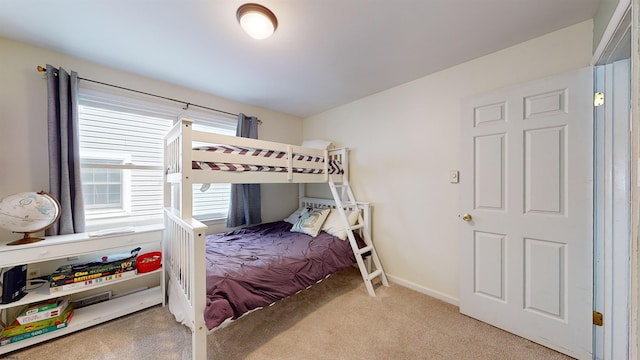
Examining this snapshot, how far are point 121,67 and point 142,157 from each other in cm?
87

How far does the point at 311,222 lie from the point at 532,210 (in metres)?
2.03

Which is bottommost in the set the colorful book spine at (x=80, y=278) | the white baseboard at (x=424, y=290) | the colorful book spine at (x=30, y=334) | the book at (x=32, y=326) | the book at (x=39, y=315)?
the white baseboard at (x=424, y=290)

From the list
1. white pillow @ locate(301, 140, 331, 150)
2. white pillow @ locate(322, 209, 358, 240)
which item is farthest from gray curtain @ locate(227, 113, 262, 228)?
white pillow @ locate(322, 209, 358, 240)

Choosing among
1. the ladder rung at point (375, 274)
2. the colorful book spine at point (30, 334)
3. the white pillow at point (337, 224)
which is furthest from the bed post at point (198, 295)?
the ladder rung at point (375, 274)

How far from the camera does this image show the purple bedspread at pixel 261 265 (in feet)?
4.79

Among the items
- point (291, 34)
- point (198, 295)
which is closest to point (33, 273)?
point (198, 295)

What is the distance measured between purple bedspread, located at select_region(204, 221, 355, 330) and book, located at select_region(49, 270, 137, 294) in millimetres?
676

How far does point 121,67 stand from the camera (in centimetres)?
209

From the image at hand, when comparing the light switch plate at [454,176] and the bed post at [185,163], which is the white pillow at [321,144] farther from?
the bed post at [185,163]

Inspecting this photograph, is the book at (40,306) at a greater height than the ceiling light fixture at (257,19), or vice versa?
the ceiling light fixture at (257,19)

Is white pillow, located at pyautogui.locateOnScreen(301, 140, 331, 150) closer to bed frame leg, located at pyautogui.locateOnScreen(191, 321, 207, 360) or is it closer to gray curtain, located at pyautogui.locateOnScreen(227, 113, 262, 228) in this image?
gray curtain, located at pyautogui.locateOnScreen(227, 113, 262, 228)

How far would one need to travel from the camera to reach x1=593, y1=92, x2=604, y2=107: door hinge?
1.40 meters

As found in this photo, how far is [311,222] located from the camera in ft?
8.93

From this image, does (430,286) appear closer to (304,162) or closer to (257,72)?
(304,162)
